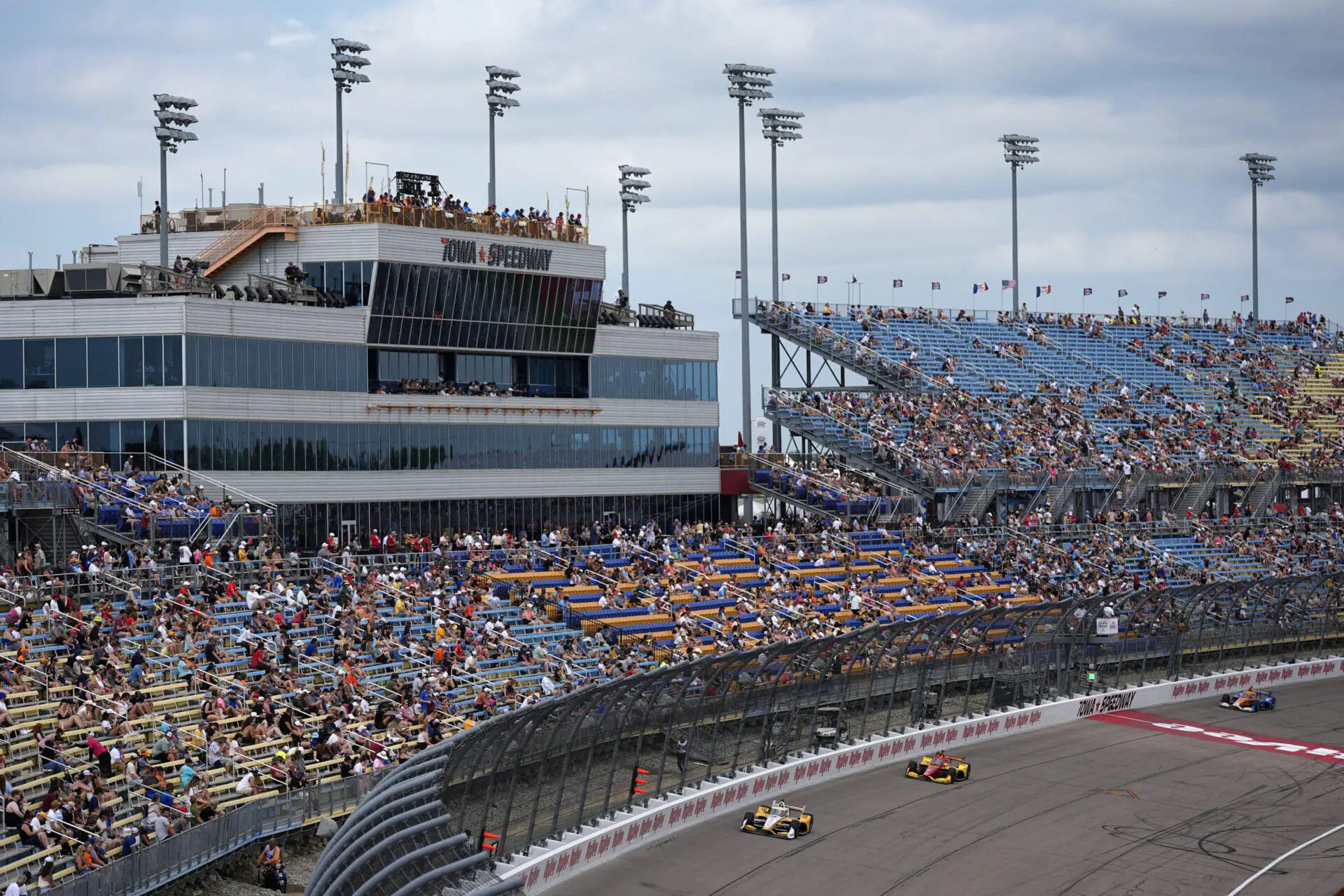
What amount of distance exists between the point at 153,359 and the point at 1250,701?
32.5m

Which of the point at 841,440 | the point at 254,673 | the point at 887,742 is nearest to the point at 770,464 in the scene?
the point at 841,440

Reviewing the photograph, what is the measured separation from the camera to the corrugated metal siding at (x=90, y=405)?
46281 mm

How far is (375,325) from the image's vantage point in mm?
51125

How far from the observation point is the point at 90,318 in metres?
46.7

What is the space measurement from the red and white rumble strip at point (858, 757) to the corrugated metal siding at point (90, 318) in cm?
2058

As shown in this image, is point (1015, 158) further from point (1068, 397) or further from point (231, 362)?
point (231, 362)

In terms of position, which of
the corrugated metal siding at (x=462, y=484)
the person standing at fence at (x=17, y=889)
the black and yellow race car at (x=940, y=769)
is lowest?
the black and yellow race car at (x=940, y=769)

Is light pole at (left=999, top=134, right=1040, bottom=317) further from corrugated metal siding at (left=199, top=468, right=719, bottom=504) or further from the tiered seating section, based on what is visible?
corrugated metal siding at (left=199, top=468, right=719, bottom=504)

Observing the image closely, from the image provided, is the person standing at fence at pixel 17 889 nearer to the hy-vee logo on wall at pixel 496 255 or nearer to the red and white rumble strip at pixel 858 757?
the red and white rumble strip at pixel 858 757

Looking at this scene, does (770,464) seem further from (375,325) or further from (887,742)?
(887,742)

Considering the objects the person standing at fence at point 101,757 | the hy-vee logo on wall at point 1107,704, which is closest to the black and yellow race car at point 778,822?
the person standing at fence at point 101,757

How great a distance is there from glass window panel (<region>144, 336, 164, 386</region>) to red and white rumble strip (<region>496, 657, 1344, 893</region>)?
784 inches

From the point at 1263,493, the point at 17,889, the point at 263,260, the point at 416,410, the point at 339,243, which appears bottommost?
the point at 17,889

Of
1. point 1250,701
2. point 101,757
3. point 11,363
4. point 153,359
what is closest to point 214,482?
point 153,359
